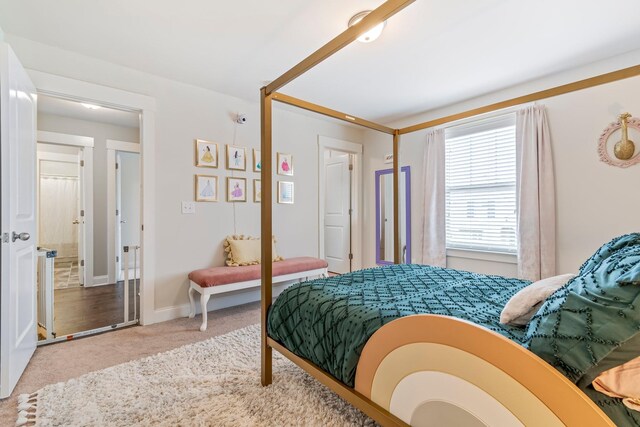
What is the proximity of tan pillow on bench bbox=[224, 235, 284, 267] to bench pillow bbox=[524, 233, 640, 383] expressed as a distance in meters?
2.79

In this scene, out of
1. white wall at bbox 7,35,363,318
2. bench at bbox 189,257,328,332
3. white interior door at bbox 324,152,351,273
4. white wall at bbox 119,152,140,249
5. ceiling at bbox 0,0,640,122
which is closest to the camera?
ceiling at bbox 0,0,640,122

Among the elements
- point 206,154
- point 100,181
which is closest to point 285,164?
point 206,154

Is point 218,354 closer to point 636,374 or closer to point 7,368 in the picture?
point 7,368

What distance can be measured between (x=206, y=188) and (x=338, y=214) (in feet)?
7.81

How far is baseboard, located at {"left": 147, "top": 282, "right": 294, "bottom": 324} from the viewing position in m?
2.95

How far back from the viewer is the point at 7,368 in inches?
66.9

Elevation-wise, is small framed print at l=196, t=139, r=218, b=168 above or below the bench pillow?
above

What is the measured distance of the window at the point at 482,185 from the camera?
314cm

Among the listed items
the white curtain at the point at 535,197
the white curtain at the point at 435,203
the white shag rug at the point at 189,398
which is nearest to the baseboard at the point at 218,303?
the white shag rug at the point at 189,398

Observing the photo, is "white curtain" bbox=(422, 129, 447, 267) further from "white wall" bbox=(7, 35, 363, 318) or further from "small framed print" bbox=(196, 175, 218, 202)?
"small framed print" bbox=(196, 175, 218, 202)

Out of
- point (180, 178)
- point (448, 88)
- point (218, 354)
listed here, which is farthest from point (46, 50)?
point (448, 88)

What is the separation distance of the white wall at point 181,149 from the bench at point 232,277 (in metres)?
0.23

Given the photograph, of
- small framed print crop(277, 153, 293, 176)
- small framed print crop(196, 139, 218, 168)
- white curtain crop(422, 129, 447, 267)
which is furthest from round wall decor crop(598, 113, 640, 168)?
small framed print crop(196, 139, 218, 168)

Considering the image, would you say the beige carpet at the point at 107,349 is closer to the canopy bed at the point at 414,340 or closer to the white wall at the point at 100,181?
the canopy bed at the point at 414,340
